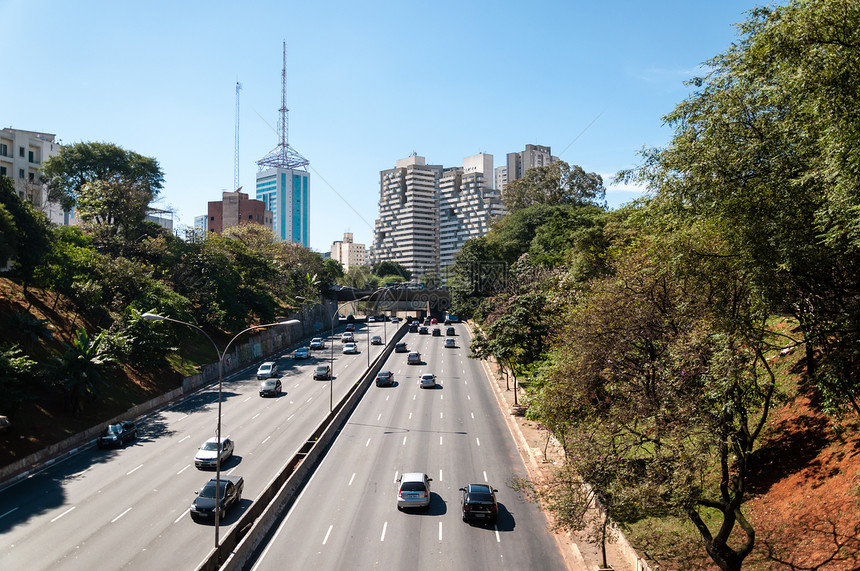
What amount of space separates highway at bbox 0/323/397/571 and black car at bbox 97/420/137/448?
1.82 ft

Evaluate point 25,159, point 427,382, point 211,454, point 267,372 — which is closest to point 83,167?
point 25,159

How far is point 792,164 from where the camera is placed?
14477mm

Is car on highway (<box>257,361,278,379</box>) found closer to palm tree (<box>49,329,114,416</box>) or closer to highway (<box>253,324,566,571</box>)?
highway (<box>253,324,566,571</box>)

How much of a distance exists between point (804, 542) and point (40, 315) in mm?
53622

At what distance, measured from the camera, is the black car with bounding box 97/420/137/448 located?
108 ft

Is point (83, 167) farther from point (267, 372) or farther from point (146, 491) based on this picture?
point (146, 491)

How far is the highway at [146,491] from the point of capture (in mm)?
19438

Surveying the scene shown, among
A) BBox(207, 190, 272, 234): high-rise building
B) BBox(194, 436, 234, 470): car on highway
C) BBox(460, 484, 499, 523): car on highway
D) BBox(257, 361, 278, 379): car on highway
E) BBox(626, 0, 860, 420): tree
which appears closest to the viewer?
BBox(626, 0, 860, 420): tree

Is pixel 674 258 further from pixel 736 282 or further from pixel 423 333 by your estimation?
pixel 423 333

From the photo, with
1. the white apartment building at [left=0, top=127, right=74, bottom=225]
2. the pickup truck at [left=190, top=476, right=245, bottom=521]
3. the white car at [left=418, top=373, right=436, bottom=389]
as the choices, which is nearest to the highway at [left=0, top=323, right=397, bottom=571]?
the pickup truck at [left=190, top=476, right=245, bottom=521]

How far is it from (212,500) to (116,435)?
14809mm

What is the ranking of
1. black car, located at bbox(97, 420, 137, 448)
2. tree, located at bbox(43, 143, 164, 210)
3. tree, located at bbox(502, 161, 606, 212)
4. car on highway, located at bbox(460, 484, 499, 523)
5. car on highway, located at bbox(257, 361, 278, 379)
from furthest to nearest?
tree, located at bbox(502, 161, 606, 212)
tree, located at bbox(43, 143, 164, 210)
car on highway, located at bbox(257, 361, 278, 379)
black car, located at bbox(97, 420, 137, 448)
car on highway, located at bbox(460, 484, 499, 523)

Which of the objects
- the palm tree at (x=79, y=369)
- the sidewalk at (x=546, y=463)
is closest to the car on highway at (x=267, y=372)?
the palm tree at (x=79, y=369)

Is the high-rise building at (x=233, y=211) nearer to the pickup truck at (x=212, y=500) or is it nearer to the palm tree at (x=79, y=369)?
the palm tree at (x=79, y=369)
